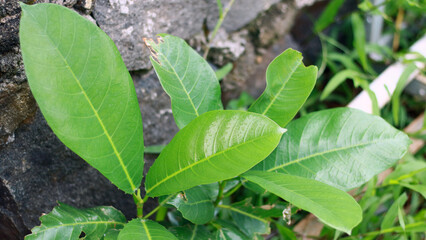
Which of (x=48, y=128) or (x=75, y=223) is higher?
(x=48, y=128)

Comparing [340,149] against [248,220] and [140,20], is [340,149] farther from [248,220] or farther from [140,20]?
[140,20]

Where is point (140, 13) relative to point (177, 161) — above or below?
above

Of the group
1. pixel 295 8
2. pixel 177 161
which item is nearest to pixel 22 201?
pixel 177 161

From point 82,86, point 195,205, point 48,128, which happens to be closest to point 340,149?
point 195,205

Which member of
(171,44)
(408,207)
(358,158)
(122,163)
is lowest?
(408,207)

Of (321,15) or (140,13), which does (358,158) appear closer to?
(140,13)

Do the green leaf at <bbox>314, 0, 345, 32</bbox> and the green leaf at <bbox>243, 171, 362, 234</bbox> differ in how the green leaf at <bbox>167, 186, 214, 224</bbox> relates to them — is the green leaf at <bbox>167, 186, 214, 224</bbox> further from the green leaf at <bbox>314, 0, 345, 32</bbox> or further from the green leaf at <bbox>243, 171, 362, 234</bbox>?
the green leaf at <bbox>314, 0, 345, 32</bbox>

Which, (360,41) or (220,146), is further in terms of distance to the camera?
(360,41)
